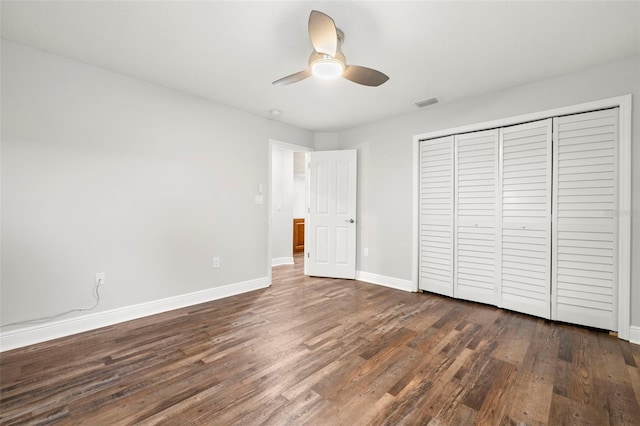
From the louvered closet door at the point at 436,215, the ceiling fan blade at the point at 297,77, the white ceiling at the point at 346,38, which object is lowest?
the louvered closet door at the point at 436,215

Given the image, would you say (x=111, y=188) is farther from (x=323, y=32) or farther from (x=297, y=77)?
(x=323, y=32)

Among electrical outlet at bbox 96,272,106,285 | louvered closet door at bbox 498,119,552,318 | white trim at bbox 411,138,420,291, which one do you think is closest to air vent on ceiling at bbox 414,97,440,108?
white trim at bbox 411,138,420,291

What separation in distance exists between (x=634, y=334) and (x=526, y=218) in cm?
127

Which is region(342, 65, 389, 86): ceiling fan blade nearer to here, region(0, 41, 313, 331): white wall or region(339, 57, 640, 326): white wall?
region(339, 57, 640, 326): white wall

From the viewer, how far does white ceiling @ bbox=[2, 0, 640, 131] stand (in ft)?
6.31

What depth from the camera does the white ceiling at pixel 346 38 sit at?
192cm

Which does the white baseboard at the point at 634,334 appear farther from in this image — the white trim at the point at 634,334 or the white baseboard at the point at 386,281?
the white baseboard at the point at 386,281

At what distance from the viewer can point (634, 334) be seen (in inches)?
96.3

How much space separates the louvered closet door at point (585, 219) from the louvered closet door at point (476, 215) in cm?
58

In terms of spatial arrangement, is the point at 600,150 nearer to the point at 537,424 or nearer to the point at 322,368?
the point at 537,424

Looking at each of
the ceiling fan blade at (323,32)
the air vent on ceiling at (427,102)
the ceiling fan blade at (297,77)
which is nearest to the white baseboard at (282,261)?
the air vent on ceiling at (427,102)

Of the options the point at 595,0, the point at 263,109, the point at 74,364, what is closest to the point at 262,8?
the point at 263,109

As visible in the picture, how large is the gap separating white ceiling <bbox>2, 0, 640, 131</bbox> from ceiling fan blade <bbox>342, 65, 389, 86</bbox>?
0.25 metres

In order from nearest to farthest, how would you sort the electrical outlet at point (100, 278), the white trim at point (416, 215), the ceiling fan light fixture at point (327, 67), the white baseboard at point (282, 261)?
1. the ceiling fan light fixture at point (327, 67)
2. the electrical outlet at point (100, 278)
3. the white trim at point (416, 215)
4. the white baseboard at point (282, 261)
